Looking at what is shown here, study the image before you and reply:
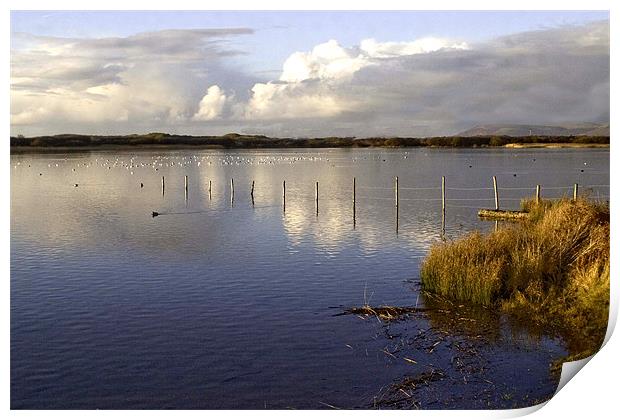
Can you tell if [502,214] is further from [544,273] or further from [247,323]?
[247,323]

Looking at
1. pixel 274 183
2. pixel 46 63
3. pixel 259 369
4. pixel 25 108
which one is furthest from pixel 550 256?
pixel 274 183

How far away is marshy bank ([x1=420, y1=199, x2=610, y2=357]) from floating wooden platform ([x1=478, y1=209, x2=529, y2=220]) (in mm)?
11226

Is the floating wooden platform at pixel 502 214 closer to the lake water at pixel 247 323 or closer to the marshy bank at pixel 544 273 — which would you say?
the lake water at pixel 247 323

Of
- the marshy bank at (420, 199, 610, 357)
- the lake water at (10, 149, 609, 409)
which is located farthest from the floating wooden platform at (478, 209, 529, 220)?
the marshy bank at (420, 199, 610, 357)

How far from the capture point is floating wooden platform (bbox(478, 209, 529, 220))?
28909 millimetres

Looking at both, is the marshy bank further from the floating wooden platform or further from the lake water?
the floating wooden platform

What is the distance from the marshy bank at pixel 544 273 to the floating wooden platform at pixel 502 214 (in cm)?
1123

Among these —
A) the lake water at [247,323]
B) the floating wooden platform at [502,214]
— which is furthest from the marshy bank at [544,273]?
the floating wooden platform at [502,214]

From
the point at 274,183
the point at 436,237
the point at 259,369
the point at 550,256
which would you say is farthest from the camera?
the point at 274,183

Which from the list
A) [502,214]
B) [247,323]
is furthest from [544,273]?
[502,214]

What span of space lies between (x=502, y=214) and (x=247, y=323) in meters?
18.0

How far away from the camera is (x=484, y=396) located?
35.7 ft
